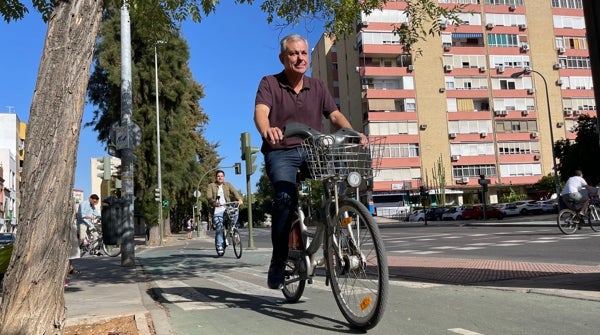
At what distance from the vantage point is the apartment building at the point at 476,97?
68.2m

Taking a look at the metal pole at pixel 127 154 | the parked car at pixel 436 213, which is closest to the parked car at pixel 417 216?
the parked car at pixel 436 213

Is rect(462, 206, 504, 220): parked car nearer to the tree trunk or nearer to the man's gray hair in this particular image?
the man's gray hair

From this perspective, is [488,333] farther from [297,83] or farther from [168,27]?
[168,27]

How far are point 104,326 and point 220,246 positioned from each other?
26.3ft

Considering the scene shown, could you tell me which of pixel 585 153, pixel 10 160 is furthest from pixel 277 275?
pixel 10 160

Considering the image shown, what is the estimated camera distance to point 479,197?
71562 mm

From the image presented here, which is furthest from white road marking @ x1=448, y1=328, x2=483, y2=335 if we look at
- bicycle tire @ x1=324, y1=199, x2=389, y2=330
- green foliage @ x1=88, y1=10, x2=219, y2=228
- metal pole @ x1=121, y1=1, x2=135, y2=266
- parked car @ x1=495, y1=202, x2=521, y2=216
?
parked car @ x1=495, y1=202, x2=521, y2=216

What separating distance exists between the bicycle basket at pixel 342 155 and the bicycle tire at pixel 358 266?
0.22 meters

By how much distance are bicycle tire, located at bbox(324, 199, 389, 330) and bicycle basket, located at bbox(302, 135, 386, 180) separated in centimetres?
22

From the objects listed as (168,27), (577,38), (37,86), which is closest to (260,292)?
(37,86)

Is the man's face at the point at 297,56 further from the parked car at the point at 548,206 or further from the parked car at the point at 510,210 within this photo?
the parked car at the point at 510,210

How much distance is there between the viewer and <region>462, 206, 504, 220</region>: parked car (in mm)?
49656

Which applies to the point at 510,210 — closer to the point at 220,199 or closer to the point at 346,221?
the point at 220,199

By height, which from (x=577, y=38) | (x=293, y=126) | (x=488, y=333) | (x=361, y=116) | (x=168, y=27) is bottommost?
(x=488, y=333)
